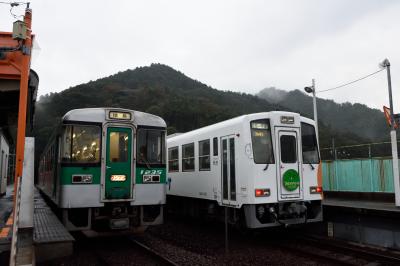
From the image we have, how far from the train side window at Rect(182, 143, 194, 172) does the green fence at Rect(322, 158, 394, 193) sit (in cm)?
637

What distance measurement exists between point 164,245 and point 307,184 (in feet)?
13.5

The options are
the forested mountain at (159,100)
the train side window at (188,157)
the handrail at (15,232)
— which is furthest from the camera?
the forested mountain at (159,100)

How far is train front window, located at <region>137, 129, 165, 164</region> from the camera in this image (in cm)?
966

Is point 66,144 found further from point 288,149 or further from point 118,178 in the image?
point 288,149

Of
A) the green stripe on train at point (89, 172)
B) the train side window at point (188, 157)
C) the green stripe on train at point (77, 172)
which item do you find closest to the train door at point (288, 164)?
the green stripe on train at point (89, 172)

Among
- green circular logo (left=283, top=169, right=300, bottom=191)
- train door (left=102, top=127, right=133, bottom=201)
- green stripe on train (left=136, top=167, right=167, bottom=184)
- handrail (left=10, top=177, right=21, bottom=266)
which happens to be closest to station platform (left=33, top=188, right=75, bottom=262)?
train door (left=102, top=127, right=133, bottom=201)

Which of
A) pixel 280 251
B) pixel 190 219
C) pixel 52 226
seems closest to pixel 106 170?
pixel 52 226

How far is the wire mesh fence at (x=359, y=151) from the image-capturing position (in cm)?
1352

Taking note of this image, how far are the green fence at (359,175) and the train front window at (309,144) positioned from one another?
4410mm

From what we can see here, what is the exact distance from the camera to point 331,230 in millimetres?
10711

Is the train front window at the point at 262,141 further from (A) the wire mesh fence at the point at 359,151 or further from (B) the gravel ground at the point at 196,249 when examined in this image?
(A) the wire mesh fence at the point at 359,151

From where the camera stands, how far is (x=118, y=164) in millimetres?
9289

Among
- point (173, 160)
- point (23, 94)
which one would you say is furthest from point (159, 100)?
point (23, 94)

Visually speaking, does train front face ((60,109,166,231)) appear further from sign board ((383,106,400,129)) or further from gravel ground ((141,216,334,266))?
sign board ((383,106,400,129))
